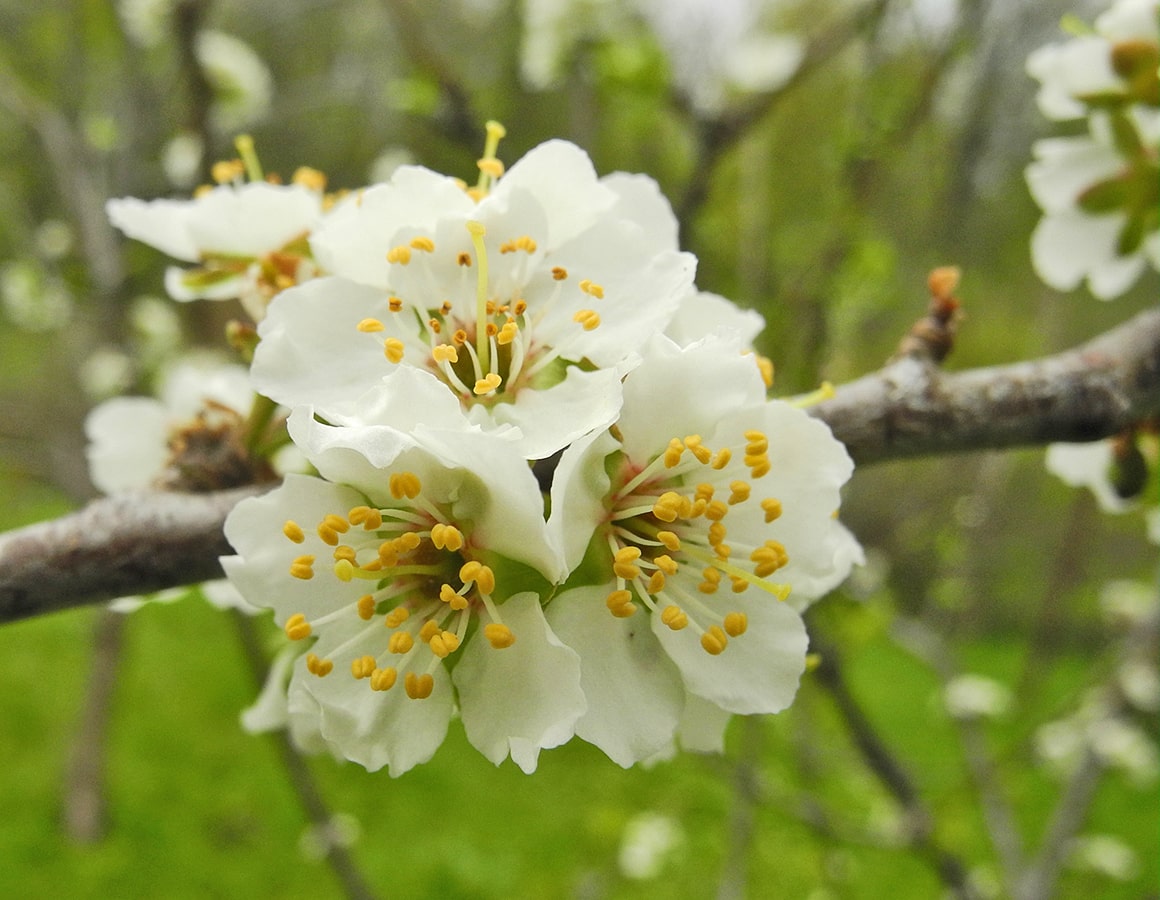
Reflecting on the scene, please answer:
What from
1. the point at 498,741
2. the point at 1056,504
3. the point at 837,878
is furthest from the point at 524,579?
the point at 1056,504

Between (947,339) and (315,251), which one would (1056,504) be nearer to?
(947,339)

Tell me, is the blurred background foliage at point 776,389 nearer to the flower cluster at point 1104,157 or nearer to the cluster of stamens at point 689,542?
the flower cluster at point 1104,157

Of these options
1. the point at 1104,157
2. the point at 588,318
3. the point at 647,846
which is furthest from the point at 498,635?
the point at 647,846

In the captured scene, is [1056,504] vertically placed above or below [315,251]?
below

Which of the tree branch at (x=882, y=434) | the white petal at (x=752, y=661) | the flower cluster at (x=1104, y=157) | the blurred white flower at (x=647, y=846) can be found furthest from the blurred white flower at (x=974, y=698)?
the white petal at (x=752, y=661)

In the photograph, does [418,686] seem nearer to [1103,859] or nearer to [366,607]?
[366,607]

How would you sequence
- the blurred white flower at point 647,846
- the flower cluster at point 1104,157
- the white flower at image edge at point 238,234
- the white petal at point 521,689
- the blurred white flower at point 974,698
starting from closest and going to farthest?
the white petal at point 521,689 < the white flower at image edge at point 238,234 < the flower cluster at point 1104,157 < the blurred white flower at point 974,698 < the blurred white flower at point 647,846
